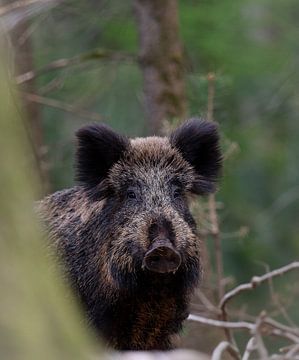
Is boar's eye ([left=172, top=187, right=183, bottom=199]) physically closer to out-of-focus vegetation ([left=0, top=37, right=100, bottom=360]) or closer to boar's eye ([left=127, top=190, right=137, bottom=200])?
boar's eye ([left=127, top=190, right=137, bottom=200])

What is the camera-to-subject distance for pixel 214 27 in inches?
606

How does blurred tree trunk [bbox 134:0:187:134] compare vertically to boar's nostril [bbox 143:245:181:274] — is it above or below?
above

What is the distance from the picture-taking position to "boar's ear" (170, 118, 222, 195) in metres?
8.18

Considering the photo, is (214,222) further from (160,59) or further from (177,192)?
(160,59)

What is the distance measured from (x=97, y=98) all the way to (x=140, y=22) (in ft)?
14.4

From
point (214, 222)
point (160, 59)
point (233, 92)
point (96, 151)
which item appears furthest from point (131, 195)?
point (233, 92)

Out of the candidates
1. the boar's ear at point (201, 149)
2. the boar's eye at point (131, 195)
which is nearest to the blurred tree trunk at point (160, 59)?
the boar's ear at point (201, 149)

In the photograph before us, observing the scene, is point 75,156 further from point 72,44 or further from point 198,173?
point 72,44

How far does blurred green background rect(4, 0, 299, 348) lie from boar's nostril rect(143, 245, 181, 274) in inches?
228

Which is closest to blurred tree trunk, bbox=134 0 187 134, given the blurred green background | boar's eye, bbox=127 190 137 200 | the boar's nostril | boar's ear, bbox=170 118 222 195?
the blurred green background

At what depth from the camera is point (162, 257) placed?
6.88 metres

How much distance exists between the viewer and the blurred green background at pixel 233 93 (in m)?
14.3

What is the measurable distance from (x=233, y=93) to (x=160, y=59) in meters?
5.45

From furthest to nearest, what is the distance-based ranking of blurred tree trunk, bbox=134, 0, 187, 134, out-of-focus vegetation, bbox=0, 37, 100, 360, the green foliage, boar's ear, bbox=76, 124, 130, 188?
the green foliage → blurred tree trunk, bbox=134, 0, 187, 134 → boar's ear, bbox=76, 124, 130, 188 → out-of-focus vegetation, bbox=0, 37, 100, 360
